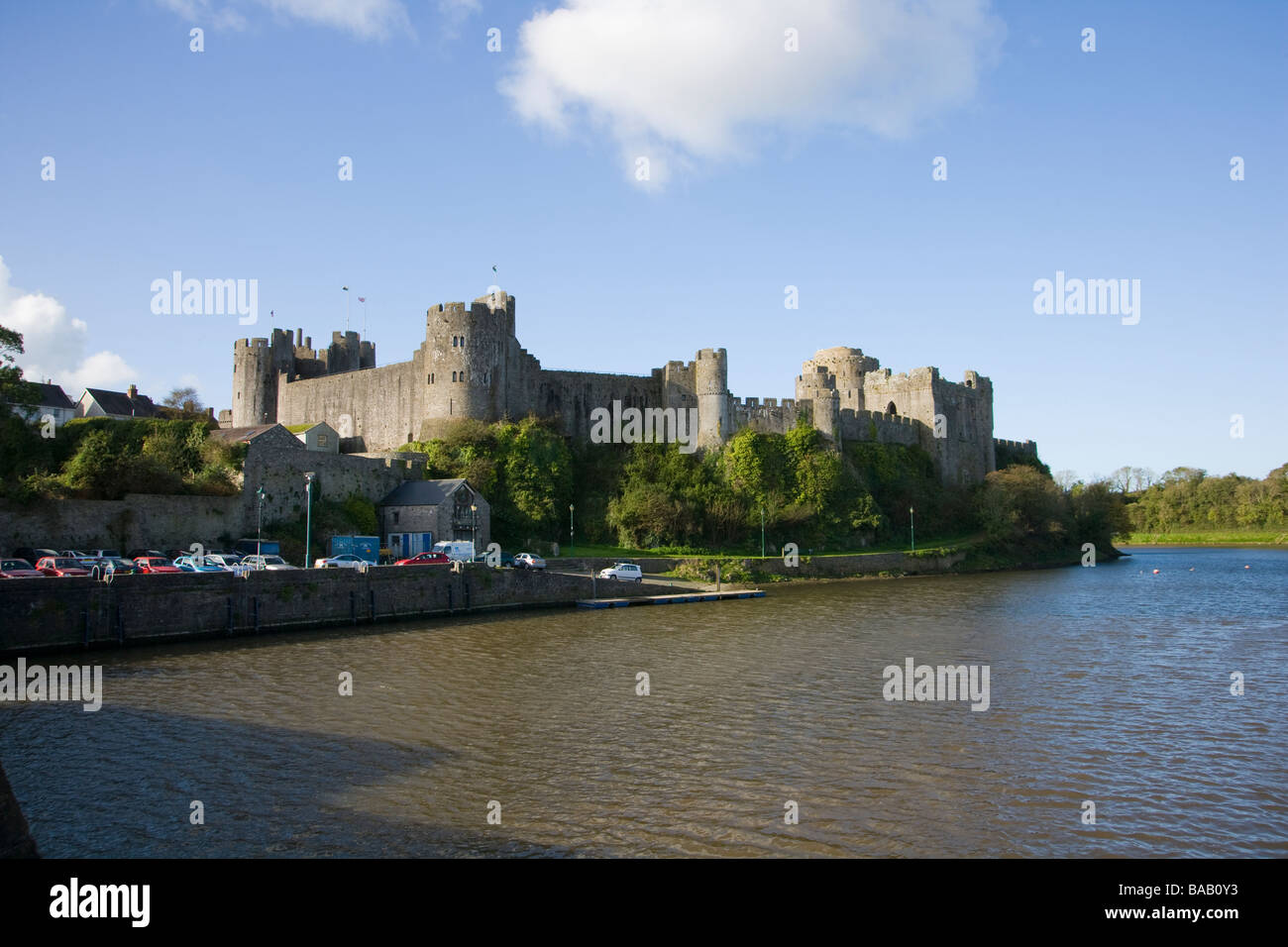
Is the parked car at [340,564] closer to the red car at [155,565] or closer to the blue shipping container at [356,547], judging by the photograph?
the blue shipping container at [356,547]

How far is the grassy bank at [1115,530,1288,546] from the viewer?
9200 cm

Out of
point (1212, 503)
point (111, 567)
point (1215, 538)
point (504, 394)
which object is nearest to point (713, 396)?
point (504, 394)

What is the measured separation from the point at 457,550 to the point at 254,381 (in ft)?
85.6

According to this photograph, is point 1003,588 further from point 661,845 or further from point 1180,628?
point 661,845

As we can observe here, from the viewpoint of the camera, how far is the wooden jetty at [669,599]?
112 ft

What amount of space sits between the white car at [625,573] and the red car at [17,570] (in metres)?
20.1

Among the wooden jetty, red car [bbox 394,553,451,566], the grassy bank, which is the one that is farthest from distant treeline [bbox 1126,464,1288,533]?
red car [bbox 394,553,451,566]

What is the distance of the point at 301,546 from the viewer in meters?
35.0

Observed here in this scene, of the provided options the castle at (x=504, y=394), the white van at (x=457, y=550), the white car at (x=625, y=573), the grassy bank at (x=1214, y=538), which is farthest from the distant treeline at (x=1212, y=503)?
the white van at (x=457, y=550)

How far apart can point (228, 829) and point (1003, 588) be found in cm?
3878

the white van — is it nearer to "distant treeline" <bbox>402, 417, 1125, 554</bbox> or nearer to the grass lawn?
"distant treeline" <bbox>402, 417, 1125, 554</bbox>

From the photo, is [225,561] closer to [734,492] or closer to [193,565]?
[193,565]

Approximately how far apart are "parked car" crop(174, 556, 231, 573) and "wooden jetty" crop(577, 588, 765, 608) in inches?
523

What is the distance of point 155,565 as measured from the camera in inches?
1052
